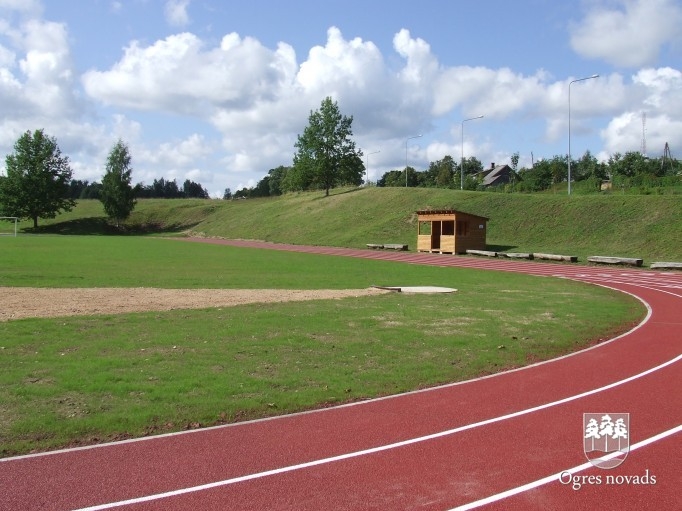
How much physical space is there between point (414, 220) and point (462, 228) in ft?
47.7

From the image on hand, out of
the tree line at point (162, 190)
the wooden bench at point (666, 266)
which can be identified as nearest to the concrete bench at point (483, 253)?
the wooden bench at point (666, 266)

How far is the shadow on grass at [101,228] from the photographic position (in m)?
82.6

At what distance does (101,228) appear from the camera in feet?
284

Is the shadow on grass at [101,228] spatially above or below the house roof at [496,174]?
below

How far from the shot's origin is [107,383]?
7.86m

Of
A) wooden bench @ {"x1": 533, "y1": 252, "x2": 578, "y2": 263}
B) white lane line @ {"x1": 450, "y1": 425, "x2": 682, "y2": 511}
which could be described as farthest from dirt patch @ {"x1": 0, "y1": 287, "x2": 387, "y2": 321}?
wooden bench @ {"x1": 533, "y1": 252, "x2": 578, "y2": 263}

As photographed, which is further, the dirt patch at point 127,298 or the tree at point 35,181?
the tree at point 35,181

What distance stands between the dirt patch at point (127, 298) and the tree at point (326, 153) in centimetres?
5946

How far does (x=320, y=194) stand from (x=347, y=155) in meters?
8.87

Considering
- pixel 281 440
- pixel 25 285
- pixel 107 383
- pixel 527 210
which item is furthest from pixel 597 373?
pixel 527 210

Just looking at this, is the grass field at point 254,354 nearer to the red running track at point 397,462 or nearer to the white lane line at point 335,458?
the red running track at point 397,462

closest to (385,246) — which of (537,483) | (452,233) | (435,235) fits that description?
(435,235)

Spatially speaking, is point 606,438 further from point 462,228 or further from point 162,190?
point 162,190

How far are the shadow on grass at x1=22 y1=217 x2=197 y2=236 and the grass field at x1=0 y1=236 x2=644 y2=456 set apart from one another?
223ft
